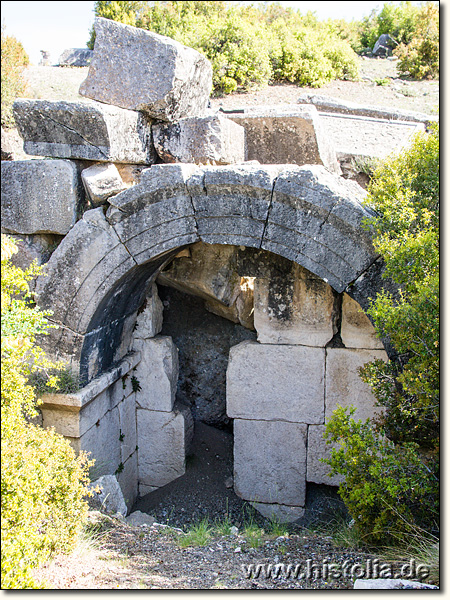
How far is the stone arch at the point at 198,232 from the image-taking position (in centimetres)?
381

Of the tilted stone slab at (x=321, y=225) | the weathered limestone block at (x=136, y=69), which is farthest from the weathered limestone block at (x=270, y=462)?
the weathered limestone block at (x=136, y=69)

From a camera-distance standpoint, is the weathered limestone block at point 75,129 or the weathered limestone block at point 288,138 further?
the weathered limestone block at point 288,138

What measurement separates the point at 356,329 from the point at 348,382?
511mm

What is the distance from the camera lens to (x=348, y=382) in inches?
186

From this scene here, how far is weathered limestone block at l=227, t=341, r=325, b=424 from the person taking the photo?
4816mm

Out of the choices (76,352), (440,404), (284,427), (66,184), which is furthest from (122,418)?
(440,404)

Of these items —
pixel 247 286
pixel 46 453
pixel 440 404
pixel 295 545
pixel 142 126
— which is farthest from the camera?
pixel 247 286

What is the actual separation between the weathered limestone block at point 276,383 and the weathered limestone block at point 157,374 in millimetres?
706

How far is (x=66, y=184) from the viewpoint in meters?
4.29

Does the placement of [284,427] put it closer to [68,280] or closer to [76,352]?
[76,352]

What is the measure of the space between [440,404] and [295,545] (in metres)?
1.59

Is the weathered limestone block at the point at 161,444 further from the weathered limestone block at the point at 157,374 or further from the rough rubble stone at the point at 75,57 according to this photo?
the rough rubble stone at the point at 75,57

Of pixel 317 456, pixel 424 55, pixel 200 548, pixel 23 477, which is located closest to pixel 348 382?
pixel 317 456

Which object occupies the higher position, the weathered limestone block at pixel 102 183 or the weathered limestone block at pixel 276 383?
→ the weathered limestone block at pixel 102 183
